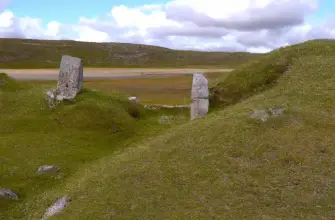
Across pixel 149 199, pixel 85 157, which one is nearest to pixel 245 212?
pixel 149 199

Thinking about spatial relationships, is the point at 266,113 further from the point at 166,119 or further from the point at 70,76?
the point at 70,76

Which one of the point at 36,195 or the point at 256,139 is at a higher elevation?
the point at 256,139

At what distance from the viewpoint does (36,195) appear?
20531 mm

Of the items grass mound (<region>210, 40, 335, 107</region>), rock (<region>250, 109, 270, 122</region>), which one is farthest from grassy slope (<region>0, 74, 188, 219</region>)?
rock (<region>250, 109, 270, 122</region>)

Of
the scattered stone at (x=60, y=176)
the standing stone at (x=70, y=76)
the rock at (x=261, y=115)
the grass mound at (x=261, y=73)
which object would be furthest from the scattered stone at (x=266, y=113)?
the standing stone at (x=70, y=76)

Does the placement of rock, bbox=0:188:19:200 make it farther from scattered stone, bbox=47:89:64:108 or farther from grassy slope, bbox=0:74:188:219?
scattered stone, bbox=47:89:64:108

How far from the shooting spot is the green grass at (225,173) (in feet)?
52.9

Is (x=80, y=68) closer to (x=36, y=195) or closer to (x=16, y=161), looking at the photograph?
(x=16, y=161)

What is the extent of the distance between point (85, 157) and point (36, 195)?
5349 millimetres

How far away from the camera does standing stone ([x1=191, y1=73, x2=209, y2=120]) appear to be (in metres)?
30.9

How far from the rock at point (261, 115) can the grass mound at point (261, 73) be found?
637cm

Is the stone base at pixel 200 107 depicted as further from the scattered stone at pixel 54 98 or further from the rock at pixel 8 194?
the rock at pixel 8 194

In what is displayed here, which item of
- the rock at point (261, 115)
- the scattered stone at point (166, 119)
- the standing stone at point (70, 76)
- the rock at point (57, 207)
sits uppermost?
the standing stone at point (70, 76)

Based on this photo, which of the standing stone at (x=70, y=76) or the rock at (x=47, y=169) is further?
the standing stone at (x=70, y=76)
